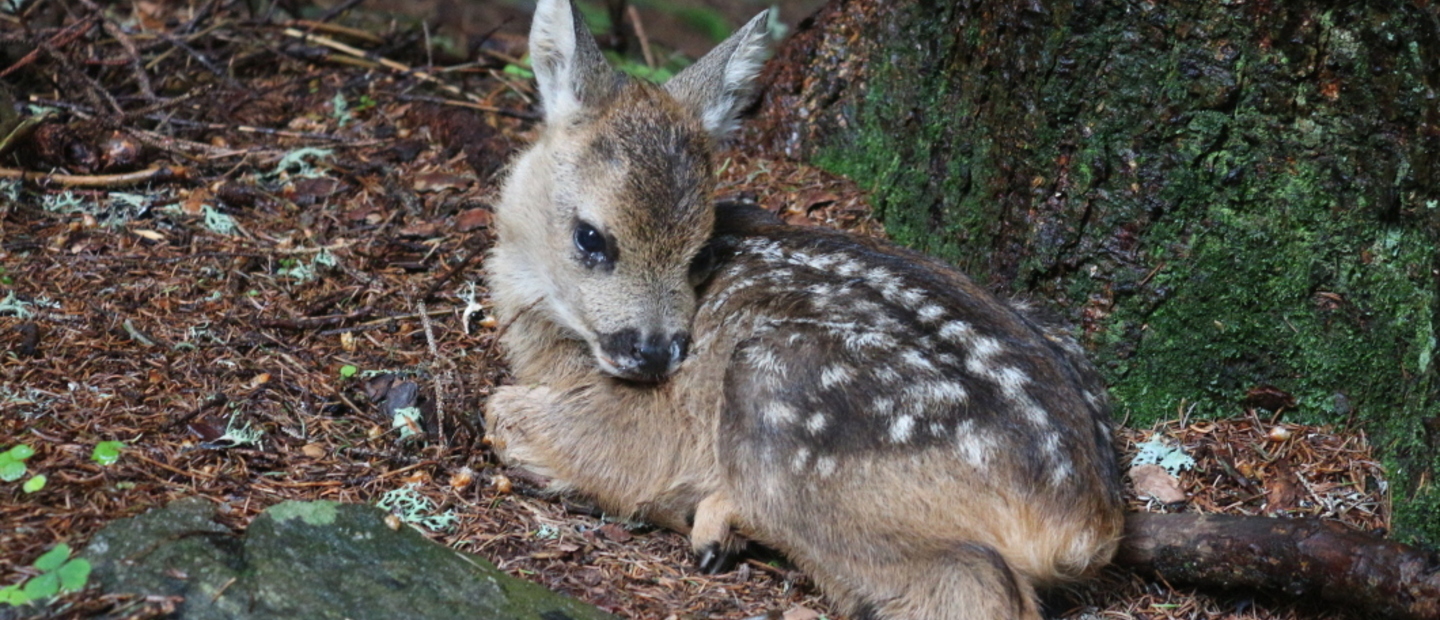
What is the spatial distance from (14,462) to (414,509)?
3.74 ft

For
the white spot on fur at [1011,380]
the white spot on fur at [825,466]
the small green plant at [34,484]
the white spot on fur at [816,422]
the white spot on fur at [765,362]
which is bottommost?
the small green plant at [34,484]

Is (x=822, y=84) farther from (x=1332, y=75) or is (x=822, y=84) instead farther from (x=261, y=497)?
(x=261, y=497)

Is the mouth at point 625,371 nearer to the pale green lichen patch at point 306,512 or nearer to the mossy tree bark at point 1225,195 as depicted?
the pale green lichen patch at point 306,512

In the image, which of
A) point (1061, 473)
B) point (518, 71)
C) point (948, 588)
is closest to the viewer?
point (948, 588)

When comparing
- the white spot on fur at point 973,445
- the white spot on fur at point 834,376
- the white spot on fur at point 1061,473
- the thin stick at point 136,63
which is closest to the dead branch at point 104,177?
the thin stick at point 136,63

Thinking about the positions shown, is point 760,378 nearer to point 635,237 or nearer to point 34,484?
point 635,237

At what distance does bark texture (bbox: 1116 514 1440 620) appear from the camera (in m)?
3.40

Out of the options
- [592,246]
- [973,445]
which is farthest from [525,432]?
[973,445]

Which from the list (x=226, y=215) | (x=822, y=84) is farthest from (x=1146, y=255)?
(x=226, y=215)

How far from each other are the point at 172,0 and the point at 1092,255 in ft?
21.0

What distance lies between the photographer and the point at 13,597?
9.43 ft

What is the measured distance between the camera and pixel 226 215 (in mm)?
5379

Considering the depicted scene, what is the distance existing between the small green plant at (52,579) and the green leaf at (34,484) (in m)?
0.31

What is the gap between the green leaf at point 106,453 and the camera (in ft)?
11.5
